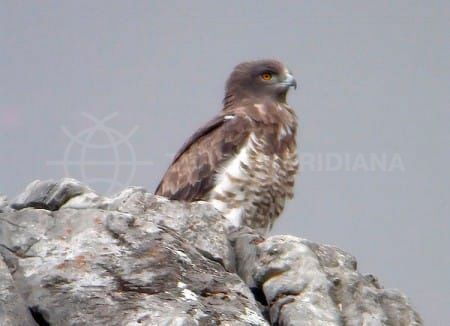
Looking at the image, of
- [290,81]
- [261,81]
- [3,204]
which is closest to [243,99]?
[261,81]

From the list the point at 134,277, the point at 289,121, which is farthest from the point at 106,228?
the point at 289,121

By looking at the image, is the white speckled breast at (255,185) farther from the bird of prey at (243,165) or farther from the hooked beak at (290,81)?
the hooked beak at (290,81)

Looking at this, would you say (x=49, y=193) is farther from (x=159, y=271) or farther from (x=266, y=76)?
(x=266, y=76)

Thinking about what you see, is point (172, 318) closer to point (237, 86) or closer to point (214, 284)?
point (214, 284)

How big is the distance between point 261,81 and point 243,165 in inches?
85.4

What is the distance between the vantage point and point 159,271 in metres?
8.18

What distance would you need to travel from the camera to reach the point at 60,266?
26.4 feet

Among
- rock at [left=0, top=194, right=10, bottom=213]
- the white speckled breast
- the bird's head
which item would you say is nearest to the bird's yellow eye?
the bird's head

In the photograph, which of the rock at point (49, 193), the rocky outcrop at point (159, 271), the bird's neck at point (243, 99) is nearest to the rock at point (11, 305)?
the rocky outcrop at point (159, 271)

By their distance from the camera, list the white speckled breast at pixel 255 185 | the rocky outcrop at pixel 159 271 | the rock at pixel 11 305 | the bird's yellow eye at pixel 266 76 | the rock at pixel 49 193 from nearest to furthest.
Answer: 1. the rock at pixel 11 305
2. the rocky outcrop at pixel 159 271
3. the rock at pixel 49 193
4. the white speckled breast at pixel 255 185
5. the bird's yellow eye at pixel 266 76

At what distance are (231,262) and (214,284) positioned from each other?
1072 millimetres

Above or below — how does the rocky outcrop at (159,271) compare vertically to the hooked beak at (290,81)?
below

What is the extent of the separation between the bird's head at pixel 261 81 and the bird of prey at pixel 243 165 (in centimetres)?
28

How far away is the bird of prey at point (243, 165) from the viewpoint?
1340cm
